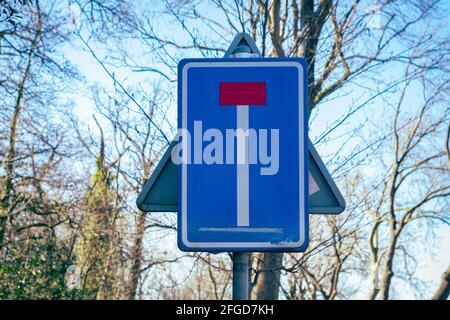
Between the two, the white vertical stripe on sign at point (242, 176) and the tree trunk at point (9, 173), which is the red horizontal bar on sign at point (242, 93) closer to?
the white vertical stripe on sign at point (242, 176)

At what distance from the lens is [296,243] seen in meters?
3.34

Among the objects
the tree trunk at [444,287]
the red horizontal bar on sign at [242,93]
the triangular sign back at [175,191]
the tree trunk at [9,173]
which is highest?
the tree trunk at [9,173]

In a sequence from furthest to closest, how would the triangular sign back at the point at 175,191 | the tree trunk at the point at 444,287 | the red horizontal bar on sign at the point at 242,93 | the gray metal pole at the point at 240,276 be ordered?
the tree trunk at the point at 444,287
the triangular sign back at the point at 175,191
the red horizontal bar on sign at the point at 242,93
the gray metal pole at the point at 240,276

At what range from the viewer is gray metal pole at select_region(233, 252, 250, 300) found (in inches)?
131

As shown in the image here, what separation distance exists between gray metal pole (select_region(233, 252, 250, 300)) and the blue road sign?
78 mm

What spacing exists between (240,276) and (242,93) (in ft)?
2.69

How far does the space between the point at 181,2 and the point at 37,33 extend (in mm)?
7272

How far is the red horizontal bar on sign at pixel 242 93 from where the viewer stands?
11.4 feet

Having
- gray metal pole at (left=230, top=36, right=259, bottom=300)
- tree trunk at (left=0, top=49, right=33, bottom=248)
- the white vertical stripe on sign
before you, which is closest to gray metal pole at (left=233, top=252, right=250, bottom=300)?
gray metal pole at (left=230, top=36, right=259, bottom=300)

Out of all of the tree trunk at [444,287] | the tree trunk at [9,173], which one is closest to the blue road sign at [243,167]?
the tree trunk at [9,173]

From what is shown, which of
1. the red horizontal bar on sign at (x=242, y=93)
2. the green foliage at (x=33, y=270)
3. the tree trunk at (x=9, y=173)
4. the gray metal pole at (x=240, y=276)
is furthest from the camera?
the green foliage at (x=33, y=270)
